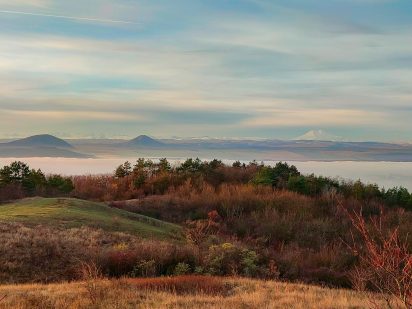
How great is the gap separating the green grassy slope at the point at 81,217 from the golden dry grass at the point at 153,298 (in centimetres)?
1152

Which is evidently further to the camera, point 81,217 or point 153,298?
point 81,217

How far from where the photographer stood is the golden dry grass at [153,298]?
1345 cm

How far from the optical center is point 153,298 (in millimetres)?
14680

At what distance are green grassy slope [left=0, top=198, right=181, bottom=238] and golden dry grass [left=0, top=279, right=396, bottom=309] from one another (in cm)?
1152

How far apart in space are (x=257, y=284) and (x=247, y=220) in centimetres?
2863

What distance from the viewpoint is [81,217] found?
1178 inches

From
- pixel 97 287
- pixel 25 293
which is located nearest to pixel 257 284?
pixel 97 287

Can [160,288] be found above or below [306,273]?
above

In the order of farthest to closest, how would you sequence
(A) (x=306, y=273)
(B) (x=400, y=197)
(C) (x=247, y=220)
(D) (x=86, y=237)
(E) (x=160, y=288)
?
1. (B) (x=400, y=197)
2. (C) (x=247, y=220)
3. (A) (x=306, y=273)
4. (D) (x=86, y=237)
5. (E) (x=160, y=288)

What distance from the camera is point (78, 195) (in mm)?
53156

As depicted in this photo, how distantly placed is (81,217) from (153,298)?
16250 millimetres

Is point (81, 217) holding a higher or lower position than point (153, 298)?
higher

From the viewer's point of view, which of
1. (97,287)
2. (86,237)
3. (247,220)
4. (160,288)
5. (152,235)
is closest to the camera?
(97,287)

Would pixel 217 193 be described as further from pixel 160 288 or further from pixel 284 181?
pixel 160 288
